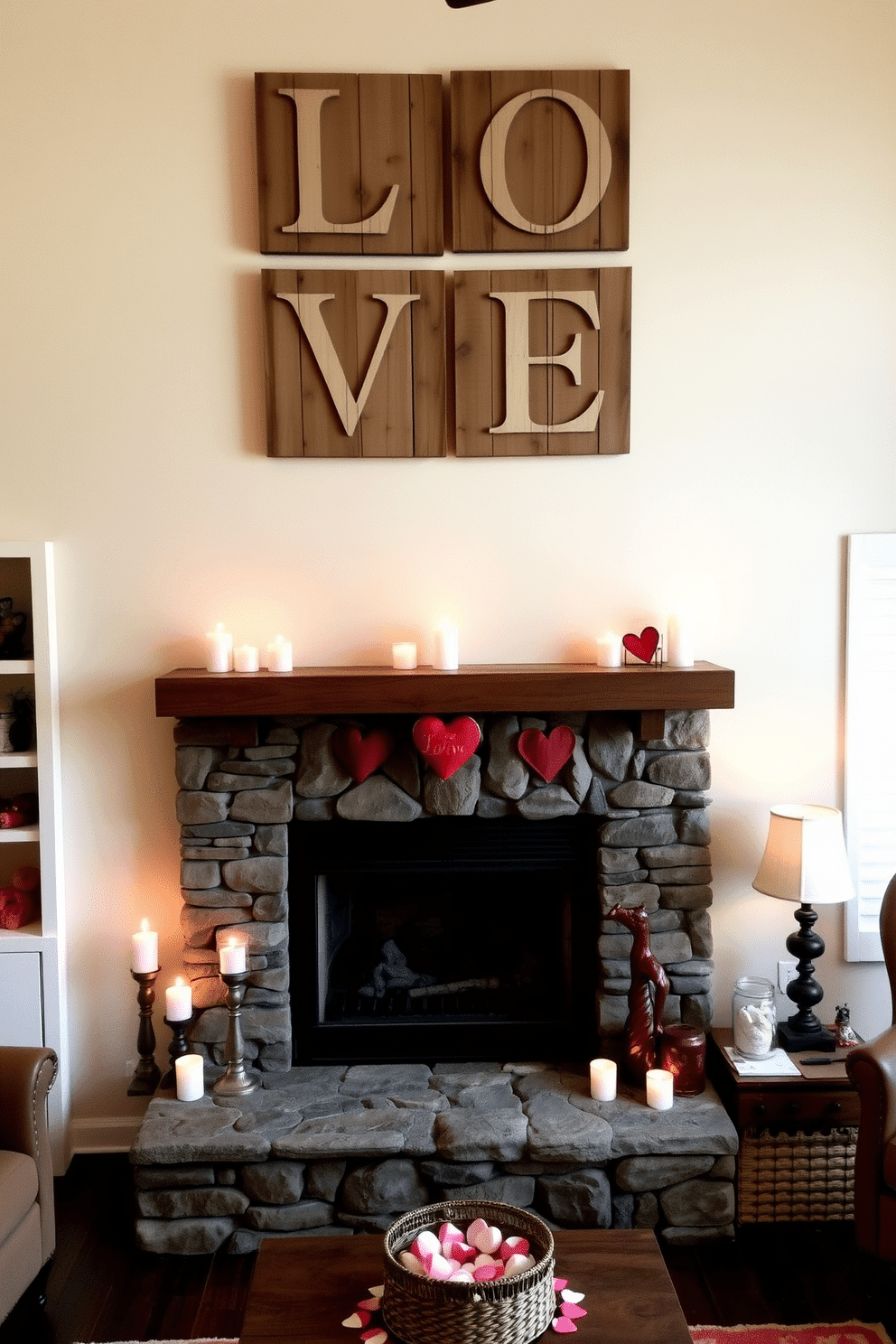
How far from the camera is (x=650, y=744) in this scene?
9.84ft

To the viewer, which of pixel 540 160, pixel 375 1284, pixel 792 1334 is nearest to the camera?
pixel 375 1284

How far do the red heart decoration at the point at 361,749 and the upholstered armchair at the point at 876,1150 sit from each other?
1376 millimetres

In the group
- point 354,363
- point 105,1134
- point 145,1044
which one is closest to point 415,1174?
point 145,1044

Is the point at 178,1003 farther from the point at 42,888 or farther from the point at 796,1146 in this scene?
the point at 796,1146

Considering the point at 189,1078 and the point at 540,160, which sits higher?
the point at 540,160

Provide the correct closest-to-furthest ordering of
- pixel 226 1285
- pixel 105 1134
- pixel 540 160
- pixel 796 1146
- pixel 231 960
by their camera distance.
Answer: pixel 226 1285 < pixel 796 1146 < pixel 231 960 < pixel 540 160 < pixel 105 1134

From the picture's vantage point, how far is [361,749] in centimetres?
293

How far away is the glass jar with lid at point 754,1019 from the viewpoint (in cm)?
287

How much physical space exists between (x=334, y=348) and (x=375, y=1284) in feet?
7.49

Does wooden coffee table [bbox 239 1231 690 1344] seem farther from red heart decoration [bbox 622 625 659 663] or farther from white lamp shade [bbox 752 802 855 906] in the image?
red heart decoration [bbox 622 625 659 663]

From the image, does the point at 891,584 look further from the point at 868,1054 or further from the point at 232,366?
the point at 232,366

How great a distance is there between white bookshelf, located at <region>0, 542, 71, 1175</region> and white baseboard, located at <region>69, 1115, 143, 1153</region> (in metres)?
0.06

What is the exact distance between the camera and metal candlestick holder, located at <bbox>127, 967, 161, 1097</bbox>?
9.89 ft

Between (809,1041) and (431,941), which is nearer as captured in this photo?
(809,1041)
